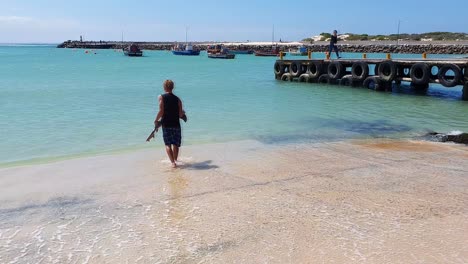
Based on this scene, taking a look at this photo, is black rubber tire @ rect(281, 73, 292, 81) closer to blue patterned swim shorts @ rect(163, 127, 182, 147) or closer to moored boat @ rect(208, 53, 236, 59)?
blue patterned swim shorts @ rect(163, 127, 182, 147)

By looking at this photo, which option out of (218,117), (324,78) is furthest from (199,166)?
(324,78)

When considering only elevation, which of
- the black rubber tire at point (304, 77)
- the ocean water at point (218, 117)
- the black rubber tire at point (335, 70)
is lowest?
the ocean water at point (218, 117)

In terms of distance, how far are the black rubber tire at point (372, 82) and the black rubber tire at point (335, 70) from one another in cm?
226

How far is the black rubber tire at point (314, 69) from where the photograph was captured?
106ft

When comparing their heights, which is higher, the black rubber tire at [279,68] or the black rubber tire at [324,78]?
the black rubber tire at [279,68]

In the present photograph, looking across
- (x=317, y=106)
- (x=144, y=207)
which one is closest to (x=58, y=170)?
(x=144, y=207)

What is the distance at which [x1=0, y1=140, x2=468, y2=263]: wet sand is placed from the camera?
5.04 m

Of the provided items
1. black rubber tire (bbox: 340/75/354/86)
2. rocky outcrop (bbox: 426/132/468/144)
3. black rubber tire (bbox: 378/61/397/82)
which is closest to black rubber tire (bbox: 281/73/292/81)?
black rubber tire (bbox: 340/75/354/86)

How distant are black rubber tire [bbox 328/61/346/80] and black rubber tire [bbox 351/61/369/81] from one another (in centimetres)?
119

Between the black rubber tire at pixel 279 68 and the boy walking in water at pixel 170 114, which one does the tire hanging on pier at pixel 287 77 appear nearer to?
the black rubber tire at pixel 279 68

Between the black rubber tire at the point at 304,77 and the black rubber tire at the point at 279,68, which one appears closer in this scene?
the black rubber tire at the point at 304,77

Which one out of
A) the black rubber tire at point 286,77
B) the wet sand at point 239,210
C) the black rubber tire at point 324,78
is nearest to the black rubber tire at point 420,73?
the black rubber tire at point 324,78

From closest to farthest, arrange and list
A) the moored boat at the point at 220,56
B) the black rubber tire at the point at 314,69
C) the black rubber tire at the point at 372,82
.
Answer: the black rubber tire at the point at 372,82 → the black rubber tire at the point at 314,69 → the moored boat at the point at 220,56

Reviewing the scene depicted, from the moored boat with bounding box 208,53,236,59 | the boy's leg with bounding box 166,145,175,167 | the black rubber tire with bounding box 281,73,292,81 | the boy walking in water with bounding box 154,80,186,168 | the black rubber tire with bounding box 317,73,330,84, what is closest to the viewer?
the boy walking in water with bounding box 154,80,186,168
